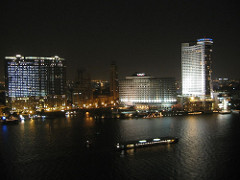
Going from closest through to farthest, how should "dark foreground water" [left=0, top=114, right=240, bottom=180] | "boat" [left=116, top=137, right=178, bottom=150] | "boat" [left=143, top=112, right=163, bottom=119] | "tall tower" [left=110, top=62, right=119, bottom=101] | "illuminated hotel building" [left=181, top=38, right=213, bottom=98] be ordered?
"dark foreground water" [left=0, top=114, right=240, bottom=180], "boat" [left=116, top=137, right=178, bottom=150], "boat" [left=143, top=112, right=163, bottom=119], "illuminated hotel building" [left=181, top=38, right=213, bottom=98], "tall tower" [left=110, top=62, right=119, bottom=101]

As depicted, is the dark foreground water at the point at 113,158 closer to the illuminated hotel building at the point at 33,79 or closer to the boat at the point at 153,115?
the boat at the point at 153,115

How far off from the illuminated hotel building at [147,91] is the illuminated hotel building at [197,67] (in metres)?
3.34

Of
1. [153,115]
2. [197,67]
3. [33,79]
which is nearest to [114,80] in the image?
[33,79]

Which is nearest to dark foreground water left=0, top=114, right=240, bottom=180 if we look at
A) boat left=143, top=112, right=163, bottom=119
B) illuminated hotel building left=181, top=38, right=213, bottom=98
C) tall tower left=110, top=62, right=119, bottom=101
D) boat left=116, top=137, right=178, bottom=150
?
boat left=116, top=137, right=178, bottom=150

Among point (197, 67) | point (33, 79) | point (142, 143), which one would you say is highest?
point (197, 67)

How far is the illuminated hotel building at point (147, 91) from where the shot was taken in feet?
145

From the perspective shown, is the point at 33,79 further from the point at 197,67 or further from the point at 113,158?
the point at 113,158

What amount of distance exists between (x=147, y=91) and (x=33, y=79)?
20.5m

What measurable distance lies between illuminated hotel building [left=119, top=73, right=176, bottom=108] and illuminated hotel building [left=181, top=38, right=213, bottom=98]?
3338 millimetres

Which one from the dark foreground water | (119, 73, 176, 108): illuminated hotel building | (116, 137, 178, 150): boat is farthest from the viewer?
(119, 73, 176, 108): illuminated hotel building

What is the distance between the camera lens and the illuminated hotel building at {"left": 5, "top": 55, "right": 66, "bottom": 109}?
4258cm

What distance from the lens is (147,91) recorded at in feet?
150

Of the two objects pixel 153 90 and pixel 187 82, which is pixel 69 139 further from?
pixel 187 82

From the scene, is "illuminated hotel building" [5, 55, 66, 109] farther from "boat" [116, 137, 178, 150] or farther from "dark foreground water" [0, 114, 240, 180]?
"boat" [116, 137, 178, 150]
